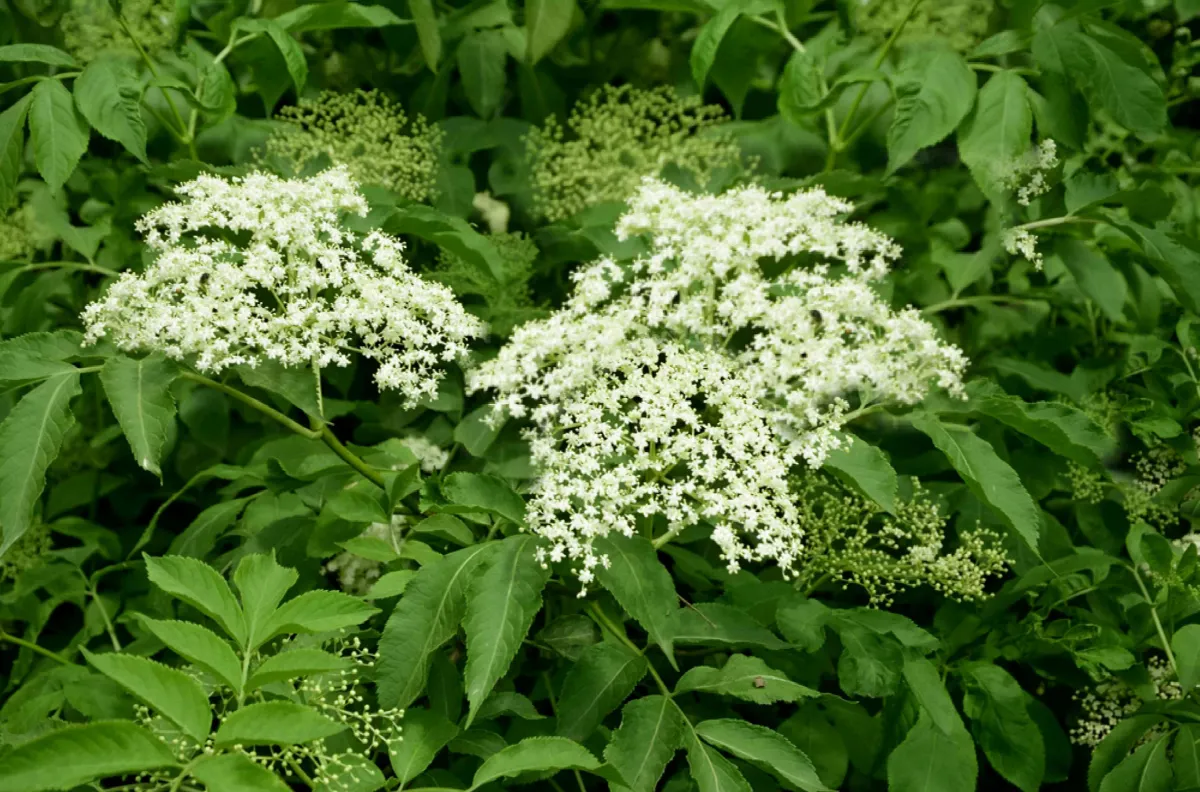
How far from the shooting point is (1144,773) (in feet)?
5.16

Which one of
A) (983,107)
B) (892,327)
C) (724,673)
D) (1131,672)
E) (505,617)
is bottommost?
A: (1131,672)

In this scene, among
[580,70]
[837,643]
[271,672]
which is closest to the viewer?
[271,672]

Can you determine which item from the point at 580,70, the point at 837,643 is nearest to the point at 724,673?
the point at 837,643

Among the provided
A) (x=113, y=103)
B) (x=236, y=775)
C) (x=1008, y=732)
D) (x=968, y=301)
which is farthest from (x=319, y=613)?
(x=968, y=301)

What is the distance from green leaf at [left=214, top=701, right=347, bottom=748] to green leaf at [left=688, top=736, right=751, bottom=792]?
1.79 ft

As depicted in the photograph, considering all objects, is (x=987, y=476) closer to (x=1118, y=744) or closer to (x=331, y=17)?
(x=1118, y=744)

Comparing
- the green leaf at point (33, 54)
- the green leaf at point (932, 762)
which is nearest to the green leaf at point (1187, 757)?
the green leaf at point (932, 762)

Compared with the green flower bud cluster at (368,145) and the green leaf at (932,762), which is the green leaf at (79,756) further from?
the green flower bud cluster at (368,145)

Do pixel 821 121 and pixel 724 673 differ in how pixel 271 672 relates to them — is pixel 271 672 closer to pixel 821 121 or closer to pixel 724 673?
pixel 724 673

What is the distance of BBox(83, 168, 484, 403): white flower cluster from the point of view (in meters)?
1.44

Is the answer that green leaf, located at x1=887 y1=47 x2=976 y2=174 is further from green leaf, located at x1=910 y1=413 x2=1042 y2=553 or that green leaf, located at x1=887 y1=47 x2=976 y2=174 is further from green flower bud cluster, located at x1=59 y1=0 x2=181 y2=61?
green flower bud cluster, located at x1=59 y1=0 x2=181 y2=61

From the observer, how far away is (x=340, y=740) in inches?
54.2

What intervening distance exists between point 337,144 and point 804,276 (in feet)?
3.62

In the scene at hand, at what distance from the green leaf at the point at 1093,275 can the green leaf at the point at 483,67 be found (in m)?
1.26
